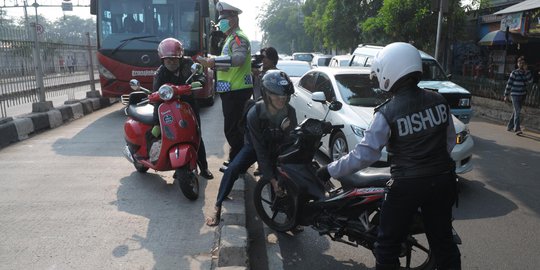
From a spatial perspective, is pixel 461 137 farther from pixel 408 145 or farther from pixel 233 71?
pixel 408 145

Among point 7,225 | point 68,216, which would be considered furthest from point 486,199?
point 7,225

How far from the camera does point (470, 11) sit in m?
15.5

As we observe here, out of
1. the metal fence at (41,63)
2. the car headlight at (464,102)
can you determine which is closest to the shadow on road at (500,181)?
the car headlight at (464,102)

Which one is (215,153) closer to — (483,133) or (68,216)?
(68,216)

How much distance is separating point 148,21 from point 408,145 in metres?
8.94

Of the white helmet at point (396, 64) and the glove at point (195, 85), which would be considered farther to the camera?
the glove at point (195, 85)

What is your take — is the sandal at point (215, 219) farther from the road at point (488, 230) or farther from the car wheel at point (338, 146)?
the car wheel at point (338, 146)

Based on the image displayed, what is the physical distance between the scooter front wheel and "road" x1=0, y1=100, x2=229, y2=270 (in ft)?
0.32

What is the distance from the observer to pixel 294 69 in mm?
12352

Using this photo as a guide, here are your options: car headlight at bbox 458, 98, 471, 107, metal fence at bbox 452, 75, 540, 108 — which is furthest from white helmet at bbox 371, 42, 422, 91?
metal fence at bbox 452, 75, 540, 108

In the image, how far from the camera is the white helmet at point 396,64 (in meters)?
2.56

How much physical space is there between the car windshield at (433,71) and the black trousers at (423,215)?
25.0 ft

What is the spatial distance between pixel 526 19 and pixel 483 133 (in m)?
6.64

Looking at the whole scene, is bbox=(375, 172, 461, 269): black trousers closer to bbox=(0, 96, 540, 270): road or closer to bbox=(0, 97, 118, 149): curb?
bbox=(0, 96, 540, 270): road
